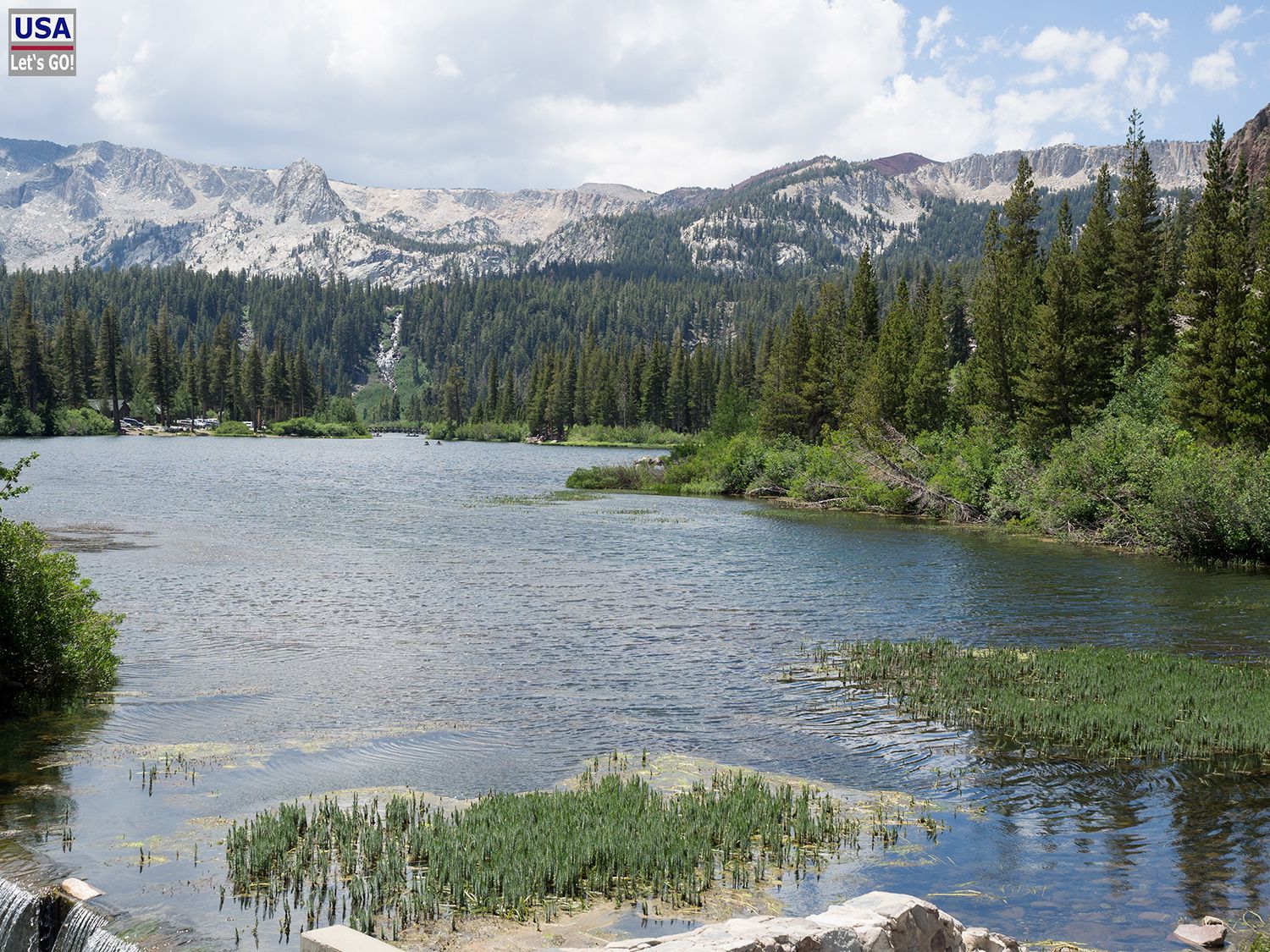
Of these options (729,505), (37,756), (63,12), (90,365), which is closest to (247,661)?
(37,756)

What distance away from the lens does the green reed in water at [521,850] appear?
442 inches

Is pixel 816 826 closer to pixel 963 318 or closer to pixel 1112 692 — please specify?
pixel 1112 692

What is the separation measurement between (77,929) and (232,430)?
176 m

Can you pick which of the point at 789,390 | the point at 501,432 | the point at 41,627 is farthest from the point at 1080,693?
the point at 501,432

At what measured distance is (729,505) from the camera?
70.8 metres

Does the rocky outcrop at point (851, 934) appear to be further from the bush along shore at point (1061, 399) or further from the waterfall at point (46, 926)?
the bush along shore at point (1061, 399)

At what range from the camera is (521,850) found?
1219 centimetres

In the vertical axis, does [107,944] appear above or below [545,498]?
below

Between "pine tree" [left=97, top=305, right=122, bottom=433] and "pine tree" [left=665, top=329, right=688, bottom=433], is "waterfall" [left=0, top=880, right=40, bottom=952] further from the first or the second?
"pine tree" [left=665, top=329, right=688, bottom=433]

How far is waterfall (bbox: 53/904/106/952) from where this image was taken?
34.2 feet

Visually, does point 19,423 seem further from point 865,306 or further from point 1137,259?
point 1137,259

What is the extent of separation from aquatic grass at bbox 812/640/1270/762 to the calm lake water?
42.1 inches

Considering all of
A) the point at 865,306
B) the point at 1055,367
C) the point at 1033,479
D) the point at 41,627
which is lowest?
the point at 41,627

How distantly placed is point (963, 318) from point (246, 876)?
155 m
